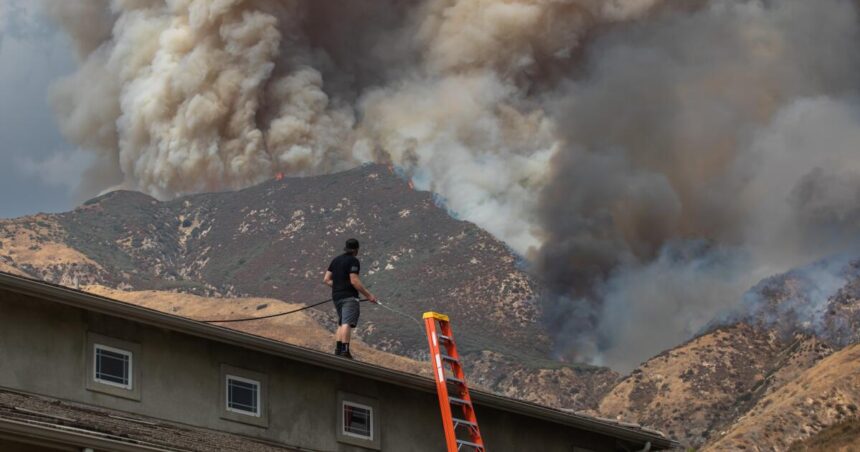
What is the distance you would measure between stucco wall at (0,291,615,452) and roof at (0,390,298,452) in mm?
248

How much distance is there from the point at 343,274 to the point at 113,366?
3917mm

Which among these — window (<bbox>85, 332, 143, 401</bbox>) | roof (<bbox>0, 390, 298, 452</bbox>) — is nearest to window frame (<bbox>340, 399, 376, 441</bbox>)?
roof (<bbox>0, 390, 298, 452</bbox>)

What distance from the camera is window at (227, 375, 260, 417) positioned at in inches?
841

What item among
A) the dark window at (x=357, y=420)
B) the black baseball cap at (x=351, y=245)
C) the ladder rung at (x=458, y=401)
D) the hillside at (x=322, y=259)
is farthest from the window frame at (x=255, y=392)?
the hillside at (x=322, y=259)

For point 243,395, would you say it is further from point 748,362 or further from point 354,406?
point 748,362

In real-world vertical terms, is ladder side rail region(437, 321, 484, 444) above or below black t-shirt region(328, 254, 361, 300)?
below

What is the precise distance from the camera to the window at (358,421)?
73.8ft

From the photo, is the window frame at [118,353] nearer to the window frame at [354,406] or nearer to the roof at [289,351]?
the roof at [289,351]

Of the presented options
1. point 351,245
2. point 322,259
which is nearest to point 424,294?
point 322,259

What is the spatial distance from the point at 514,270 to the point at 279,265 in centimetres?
2516

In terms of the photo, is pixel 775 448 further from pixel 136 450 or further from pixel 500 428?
pixel 136 450

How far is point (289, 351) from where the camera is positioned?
2155 centimetres

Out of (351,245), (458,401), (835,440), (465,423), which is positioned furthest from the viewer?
(835,440)

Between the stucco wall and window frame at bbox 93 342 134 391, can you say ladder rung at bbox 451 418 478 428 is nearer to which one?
the stucco wall
